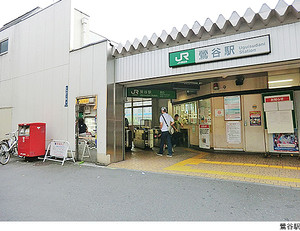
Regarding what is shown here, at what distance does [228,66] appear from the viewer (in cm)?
489

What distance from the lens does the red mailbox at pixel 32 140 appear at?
275 inches

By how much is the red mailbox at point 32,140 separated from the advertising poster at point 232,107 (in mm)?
7056

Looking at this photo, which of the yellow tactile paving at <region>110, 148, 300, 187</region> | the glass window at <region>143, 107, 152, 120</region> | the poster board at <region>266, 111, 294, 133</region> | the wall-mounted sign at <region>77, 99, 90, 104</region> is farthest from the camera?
the glass window at <region>143, 107, 152, 120</region>

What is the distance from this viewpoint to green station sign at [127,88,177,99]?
7.48 metres

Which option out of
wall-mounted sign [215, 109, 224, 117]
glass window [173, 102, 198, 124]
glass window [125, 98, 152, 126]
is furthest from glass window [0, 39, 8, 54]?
wall-mounted sign [215, 109, 224, 117]

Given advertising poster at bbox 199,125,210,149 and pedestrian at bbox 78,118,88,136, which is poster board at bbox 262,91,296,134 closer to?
advertising poster at bbox 199,125,210,149

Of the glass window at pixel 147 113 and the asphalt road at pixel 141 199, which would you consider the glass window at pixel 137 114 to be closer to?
the glass window at pixel 147 113

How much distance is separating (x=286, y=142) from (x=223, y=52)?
4.00m

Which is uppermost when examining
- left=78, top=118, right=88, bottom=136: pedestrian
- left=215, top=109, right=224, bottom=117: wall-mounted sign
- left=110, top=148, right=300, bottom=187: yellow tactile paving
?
left=215, top=109, right=224, bottom=117: wall-mounted sign

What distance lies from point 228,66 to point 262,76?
290 cm

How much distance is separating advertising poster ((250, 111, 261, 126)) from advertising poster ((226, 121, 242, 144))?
0.45 metres

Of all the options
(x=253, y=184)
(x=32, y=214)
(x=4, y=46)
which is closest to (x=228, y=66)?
(x=253, y=184)

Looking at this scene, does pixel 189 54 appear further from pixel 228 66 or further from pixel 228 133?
pixel 228 133

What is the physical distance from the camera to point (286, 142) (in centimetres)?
646
